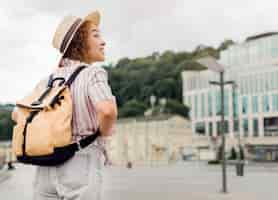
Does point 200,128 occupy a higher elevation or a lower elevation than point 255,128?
higher

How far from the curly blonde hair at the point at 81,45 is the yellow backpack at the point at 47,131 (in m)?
0.32

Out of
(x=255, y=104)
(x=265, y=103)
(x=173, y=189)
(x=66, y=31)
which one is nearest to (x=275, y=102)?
(x=265, y=103)

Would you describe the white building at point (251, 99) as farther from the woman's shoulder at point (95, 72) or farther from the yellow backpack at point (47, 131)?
the yellow backpack at point (47, 131)

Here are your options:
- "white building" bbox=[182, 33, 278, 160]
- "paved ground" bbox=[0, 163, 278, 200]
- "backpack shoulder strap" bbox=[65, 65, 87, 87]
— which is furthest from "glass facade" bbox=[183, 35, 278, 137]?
"backpack shoulder strap" bbox=[65, 65, 87, 87]

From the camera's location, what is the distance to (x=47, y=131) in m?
2.42

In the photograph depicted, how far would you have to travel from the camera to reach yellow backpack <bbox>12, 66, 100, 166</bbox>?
2.42 metres

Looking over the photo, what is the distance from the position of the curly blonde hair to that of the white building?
2617 inches

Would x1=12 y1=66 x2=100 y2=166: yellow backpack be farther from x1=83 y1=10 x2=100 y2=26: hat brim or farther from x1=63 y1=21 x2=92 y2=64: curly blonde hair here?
x1=83 y1=10 x2=100 y2=26: hat brim

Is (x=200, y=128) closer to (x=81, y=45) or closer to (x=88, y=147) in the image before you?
(x=81, y=45)

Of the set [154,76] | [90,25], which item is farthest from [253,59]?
[90,25]

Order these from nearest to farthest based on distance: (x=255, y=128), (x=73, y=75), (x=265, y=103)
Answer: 1. (x=73, y=75)
2. (x=265, y=103)
3. (x=255, y=128)

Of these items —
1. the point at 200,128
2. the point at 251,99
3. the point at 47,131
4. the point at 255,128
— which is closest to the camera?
the point at 47,131

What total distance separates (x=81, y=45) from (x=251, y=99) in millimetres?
75377

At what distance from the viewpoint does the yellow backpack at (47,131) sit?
2424mm
